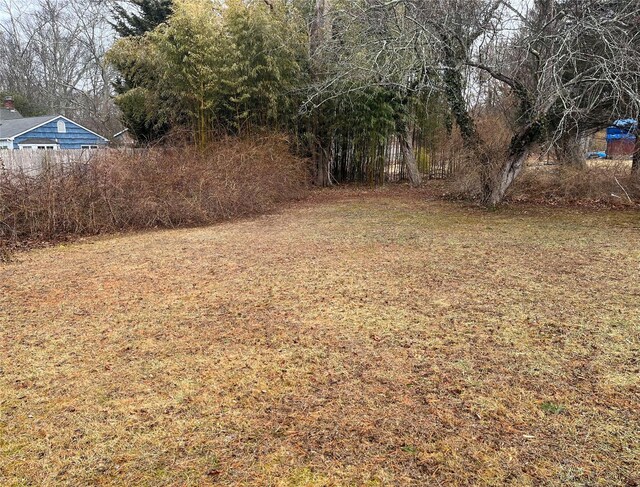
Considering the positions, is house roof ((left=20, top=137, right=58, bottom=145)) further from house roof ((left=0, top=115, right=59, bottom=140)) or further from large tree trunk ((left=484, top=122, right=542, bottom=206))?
large tree trunk ((left=484, top=122, right=542, bottom=206))

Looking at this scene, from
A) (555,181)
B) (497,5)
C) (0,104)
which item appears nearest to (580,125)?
(555,181)

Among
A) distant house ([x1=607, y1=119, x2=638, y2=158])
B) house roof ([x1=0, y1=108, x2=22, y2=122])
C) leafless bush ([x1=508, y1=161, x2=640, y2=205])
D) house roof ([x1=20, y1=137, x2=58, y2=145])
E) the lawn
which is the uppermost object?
house roof ([x1=0, y1=108, x2=22, y2=122])

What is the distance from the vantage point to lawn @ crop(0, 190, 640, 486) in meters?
1.69

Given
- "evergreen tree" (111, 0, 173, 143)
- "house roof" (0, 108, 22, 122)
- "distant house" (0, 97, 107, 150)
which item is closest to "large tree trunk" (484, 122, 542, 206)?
"evergreen tree" (111, 0, 173, 143)

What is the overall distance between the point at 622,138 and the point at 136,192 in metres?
9.22

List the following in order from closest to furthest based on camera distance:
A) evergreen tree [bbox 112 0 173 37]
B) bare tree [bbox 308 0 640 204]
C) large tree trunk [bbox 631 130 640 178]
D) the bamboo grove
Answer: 1. bare tree [bbox 308 0 640 204]
2. the bamboo grove
3. large tree trunk [bbox 631 130 640 178]
4. evergreen tree [bbox 112 0 173 37]

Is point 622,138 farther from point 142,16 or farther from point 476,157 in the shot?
point 142,16

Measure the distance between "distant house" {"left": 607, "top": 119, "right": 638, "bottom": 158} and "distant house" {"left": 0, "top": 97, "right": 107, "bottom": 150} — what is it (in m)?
14.8

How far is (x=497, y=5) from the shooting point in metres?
6.28

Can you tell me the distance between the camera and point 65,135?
656 inches

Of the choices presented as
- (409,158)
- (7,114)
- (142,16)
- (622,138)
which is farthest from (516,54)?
(7,114)

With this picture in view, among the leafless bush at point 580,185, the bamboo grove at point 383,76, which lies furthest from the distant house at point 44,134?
the leafless bush at point 580,185

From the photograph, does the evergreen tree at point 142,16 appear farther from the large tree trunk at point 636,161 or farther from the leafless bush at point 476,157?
the large tree trunk at point 636,161

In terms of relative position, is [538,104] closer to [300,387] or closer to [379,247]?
[379,247]
